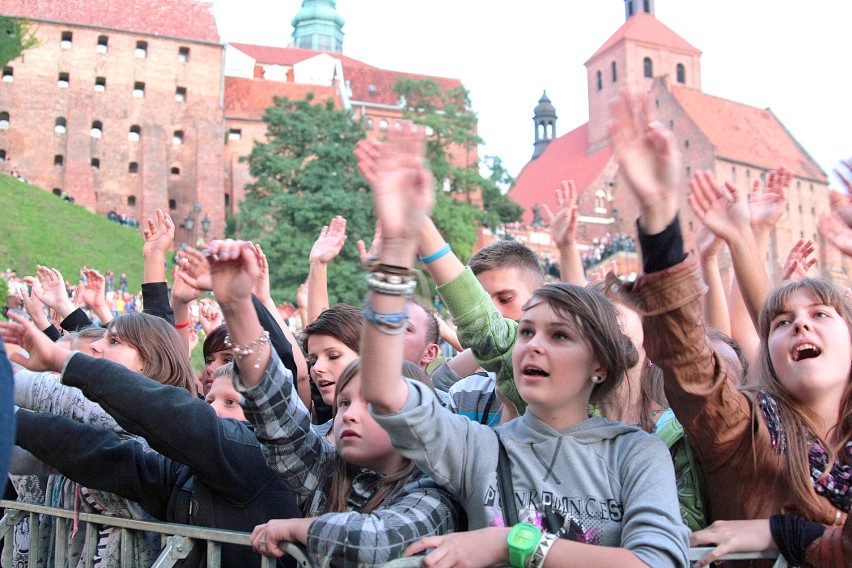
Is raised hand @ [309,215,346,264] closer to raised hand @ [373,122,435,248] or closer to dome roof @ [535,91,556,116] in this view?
raised hand @ [373,122,435,248]

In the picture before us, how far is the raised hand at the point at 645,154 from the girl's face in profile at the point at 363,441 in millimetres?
914

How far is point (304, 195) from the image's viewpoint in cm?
3394

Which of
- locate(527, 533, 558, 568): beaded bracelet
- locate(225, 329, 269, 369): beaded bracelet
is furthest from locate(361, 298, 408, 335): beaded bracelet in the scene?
locate(527, 533, 558, 568): beaded bracelet

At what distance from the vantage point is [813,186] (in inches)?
2559

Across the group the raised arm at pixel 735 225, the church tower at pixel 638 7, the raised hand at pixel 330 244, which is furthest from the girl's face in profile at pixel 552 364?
the church tower at pixel 638 7

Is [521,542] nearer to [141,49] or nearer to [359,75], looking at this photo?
[141,49]

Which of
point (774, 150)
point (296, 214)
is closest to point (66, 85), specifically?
point (296, 214)

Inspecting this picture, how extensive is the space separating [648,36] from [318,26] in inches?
1212

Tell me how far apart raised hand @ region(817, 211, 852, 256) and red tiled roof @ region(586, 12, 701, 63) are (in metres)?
66.7

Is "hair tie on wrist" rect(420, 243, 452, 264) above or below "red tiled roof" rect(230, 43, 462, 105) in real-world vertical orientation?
below

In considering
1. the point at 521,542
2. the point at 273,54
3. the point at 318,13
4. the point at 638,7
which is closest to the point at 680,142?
the point at 638,7

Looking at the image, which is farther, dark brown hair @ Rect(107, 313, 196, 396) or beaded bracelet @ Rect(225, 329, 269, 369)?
dark brown hair @ Rect(107, 313, 196, 396)

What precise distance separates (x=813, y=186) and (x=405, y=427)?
227 ft

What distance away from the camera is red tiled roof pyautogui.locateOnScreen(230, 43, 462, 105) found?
58531mm
